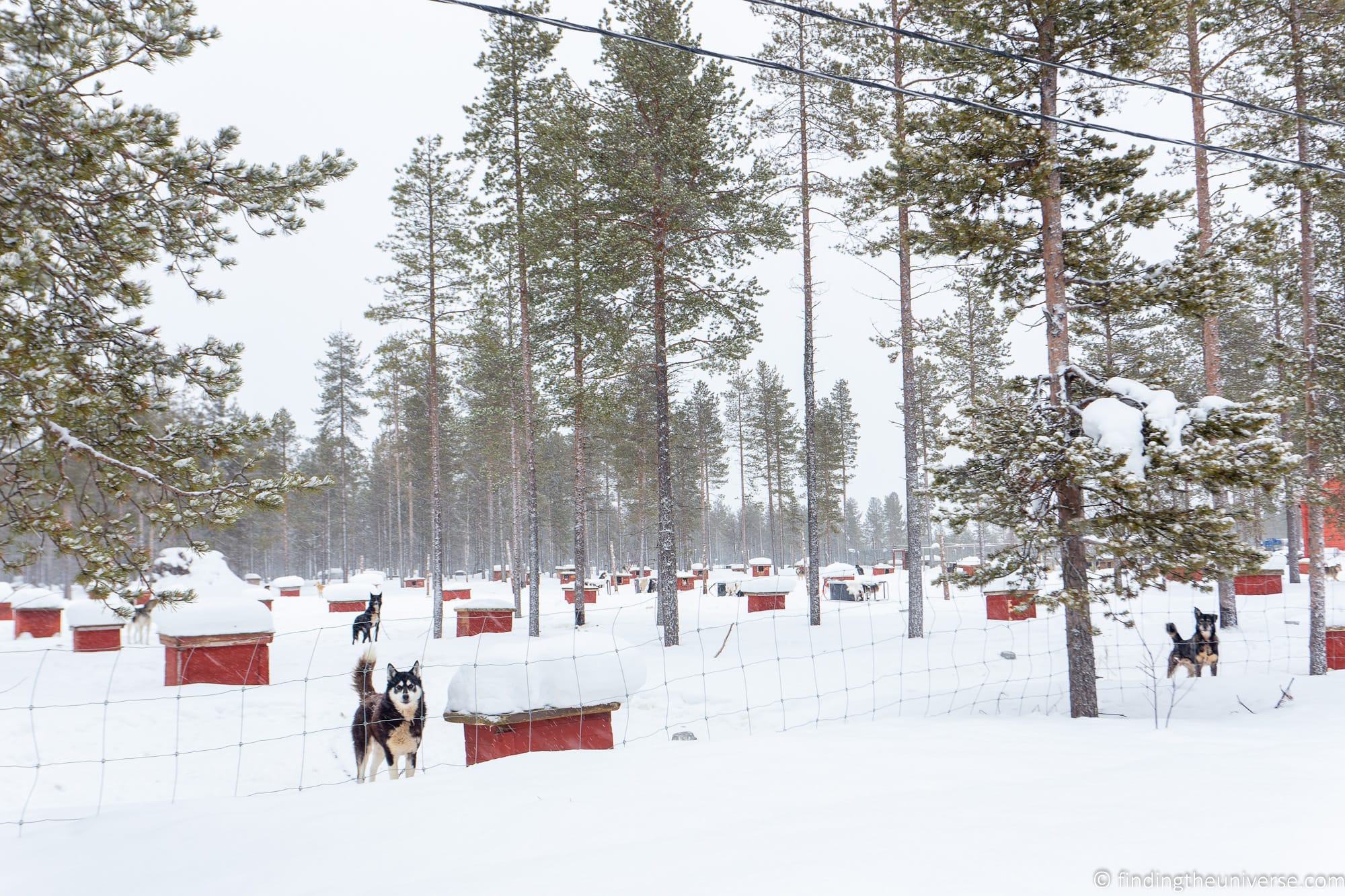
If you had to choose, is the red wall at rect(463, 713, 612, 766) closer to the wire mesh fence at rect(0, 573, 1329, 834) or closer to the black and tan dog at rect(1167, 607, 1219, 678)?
the wire mesh fence at rect(0, 573, 1329, 834)

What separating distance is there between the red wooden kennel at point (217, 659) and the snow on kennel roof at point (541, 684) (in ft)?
27.7

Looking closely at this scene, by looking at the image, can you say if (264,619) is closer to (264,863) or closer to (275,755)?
(275,755)

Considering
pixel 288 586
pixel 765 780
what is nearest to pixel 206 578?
pixel 288 586

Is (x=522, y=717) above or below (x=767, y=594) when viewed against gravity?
above

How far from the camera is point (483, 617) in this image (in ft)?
60.9

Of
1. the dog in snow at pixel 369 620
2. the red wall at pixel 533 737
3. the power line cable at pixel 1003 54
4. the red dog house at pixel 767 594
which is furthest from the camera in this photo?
the red dog house at pixel 767 594

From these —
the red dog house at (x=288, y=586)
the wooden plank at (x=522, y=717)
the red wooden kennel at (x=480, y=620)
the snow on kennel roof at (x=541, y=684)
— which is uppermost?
the snow on kennel roof at (x=541, y=684)

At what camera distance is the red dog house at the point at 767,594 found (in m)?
21.6

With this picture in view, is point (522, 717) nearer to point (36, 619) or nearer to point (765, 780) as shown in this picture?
point (765, 780)

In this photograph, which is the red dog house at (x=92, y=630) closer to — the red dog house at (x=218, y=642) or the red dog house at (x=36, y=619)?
the red dog house at (x=36, y=619)

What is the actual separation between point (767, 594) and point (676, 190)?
12211 millimetres

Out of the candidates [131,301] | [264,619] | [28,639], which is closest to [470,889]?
[131,301]

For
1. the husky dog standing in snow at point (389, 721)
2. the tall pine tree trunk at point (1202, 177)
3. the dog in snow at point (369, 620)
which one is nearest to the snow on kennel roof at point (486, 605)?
the dog in snow at point (369, 620)

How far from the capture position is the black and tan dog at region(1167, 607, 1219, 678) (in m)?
9.95
